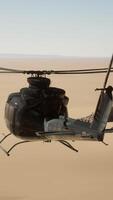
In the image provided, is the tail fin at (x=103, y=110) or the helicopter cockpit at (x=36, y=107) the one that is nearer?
the tail fin at (x=103, y=110)

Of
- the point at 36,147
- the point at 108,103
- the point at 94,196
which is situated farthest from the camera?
the point at 36,147

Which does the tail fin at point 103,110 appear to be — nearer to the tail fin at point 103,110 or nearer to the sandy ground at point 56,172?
the tail fin at point 103,110

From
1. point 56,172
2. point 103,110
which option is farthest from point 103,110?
point 56,172

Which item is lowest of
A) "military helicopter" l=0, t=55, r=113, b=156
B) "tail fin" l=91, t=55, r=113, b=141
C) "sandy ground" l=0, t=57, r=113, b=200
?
"sandy ground" l=0, t=57, r=113, b=200

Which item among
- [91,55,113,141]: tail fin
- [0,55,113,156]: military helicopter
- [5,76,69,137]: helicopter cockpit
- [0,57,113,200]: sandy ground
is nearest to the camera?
[91,55,113,141]: tail fin

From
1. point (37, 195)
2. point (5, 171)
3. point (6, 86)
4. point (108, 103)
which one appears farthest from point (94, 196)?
point (6, 86)

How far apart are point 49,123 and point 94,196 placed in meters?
9.43

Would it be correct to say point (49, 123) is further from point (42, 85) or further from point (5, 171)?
point (5, 171)

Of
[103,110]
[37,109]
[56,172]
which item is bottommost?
[56,172]

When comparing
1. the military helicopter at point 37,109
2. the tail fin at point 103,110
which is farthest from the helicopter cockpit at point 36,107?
the tail fin at point 103,110

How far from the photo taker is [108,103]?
10.5m

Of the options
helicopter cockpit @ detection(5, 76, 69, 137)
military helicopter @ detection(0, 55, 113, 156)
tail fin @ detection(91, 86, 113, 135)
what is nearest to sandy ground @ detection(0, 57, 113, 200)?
military helicopter @ detection(0, 55, 113, 156)

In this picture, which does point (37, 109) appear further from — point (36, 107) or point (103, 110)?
point (103, 110)

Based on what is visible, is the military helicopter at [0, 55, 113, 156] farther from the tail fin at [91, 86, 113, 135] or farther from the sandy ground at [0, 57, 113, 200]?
the sandy ground at [0, 57, 113, 200]
